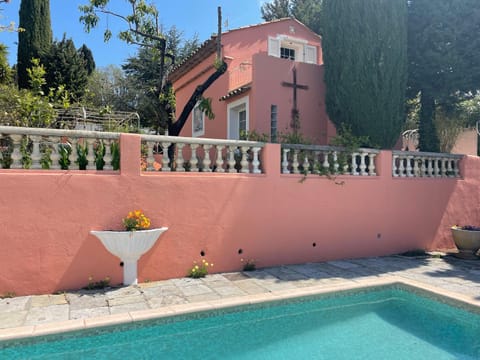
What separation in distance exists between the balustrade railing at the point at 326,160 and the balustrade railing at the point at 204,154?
81 centimetres

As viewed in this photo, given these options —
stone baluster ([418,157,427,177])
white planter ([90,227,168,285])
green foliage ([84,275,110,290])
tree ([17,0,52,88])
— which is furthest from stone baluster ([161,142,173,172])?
tree ([17,0,52,88])

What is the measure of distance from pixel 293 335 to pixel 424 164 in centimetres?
675

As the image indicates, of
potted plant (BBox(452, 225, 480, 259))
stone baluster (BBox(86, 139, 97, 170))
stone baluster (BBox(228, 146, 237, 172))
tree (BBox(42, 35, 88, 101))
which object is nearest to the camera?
stone baluster (BBox(86, 139, 97, 170))

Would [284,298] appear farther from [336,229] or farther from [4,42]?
[4,42]

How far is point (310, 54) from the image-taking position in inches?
565

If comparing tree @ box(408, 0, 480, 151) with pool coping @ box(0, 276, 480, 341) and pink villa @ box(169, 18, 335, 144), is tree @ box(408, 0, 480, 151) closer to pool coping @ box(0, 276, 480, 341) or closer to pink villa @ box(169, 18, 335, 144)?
pink villa @ box(169, 18, 335, 144)

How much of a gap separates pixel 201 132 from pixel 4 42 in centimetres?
840

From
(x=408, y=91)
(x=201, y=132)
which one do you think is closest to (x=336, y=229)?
(x=408, y=91)

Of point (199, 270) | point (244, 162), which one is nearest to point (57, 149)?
point (199, 270)

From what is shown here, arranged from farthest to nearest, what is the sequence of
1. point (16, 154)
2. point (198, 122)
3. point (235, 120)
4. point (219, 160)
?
1. point (198, 122)
2. point (235, 120)
3. point (219, 160)
4. point (16, 154)

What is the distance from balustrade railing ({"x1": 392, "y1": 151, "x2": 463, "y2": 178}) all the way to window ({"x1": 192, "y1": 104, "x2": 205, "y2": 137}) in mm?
7829

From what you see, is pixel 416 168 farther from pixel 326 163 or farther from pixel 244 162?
pixel 244 162

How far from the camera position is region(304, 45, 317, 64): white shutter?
561 inches

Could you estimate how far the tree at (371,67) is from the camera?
907 cm
